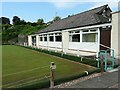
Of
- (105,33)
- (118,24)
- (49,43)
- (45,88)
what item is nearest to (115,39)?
(118,24)

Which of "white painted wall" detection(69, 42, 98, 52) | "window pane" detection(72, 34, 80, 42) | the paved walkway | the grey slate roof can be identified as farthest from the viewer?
"window pane" detection(72, 34, 80, 42)

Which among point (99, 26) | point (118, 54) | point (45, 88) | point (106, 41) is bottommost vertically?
point (45, 88)

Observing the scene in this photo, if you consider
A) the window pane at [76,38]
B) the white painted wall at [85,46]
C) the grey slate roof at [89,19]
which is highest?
the grey slate roof at [89,19]

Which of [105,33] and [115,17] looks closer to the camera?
[115,17]

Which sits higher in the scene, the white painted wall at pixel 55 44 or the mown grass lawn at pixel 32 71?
the white painted wall at pixel 55 44

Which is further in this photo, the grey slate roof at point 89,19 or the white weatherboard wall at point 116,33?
the grey slate roof at point 89,19

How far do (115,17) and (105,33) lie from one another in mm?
2363

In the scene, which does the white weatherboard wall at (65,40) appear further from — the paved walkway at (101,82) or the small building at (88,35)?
the paved walkway at (101,82)

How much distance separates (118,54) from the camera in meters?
12.0

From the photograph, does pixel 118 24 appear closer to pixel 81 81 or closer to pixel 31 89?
pixel 81 81

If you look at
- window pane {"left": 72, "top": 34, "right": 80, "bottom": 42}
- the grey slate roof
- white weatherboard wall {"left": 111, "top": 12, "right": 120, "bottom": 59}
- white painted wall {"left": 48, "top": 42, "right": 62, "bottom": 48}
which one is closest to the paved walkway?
white weatherboard wall {"left": 111, "top": 12, "right": 120, "bottom": 59}

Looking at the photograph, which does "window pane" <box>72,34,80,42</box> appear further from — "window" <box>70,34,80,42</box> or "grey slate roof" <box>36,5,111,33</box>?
"grey slate roof" <box>36,5,111,33</box>

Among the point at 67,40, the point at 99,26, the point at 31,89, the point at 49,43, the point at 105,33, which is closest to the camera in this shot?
the point at 31,89

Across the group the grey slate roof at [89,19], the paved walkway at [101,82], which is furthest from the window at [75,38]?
the paved walkway at [101,82]
